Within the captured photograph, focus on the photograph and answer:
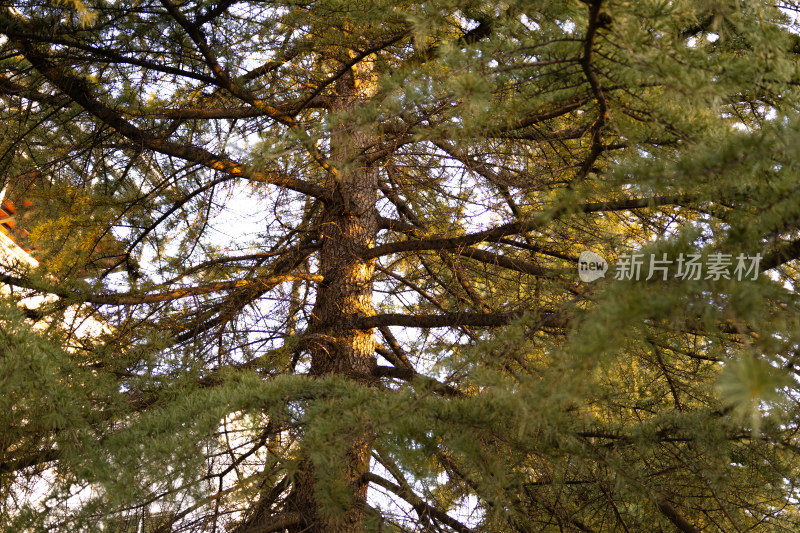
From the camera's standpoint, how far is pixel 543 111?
265cm

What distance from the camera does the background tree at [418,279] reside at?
6.44 feet

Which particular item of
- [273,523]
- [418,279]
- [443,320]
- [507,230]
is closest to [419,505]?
[273,523]

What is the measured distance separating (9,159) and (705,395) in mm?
4467

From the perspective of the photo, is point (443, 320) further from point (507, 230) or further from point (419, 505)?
point (419, 505)

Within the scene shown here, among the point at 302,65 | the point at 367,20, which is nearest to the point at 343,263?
the point at 302,65

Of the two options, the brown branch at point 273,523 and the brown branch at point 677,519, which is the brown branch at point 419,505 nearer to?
the brown branch at point 273,523

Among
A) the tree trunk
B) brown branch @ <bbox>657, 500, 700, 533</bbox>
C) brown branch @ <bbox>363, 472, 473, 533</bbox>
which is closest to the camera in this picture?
brown branch @ <bbox>657, 500, 700, 533</bbox>

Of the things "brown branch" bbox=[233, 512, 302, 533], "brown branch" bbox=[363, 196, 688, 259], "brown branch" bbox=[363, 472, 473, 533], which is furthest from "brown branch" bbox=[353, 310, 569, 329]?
"brown branch" bbox=[233, 512, 302, 533]

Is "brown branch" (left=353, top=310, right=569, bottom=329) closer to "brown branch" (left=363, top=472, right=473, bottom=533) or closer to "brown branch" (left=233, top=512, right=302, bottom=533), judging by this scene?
"brown branch" (left=363, top=472, right=473, bottom=533)

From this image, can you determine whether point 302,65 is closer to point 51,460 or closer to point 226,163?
point 226,163

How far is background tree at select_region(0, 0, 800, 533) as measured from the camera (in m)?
1.96

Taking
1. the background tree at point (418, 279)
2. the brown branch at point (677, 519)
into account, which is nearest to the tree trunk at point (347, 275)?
the background tree at point (418, 279)

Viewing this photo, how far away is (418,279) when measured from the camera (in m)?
5.58

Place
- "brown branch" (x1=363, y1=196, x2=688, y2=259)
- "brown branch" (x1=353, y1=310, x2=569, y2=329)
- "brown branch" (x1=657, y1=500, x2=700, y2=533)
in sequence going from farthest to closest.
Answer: "brown branch" (x1=353, y1=310, x2=569, y2=329) < "brown branch" (x1=657, y1=500, x2=700, y2=533) < "brown branch" (x1=363, y1=196, x2=688, y2=259)
